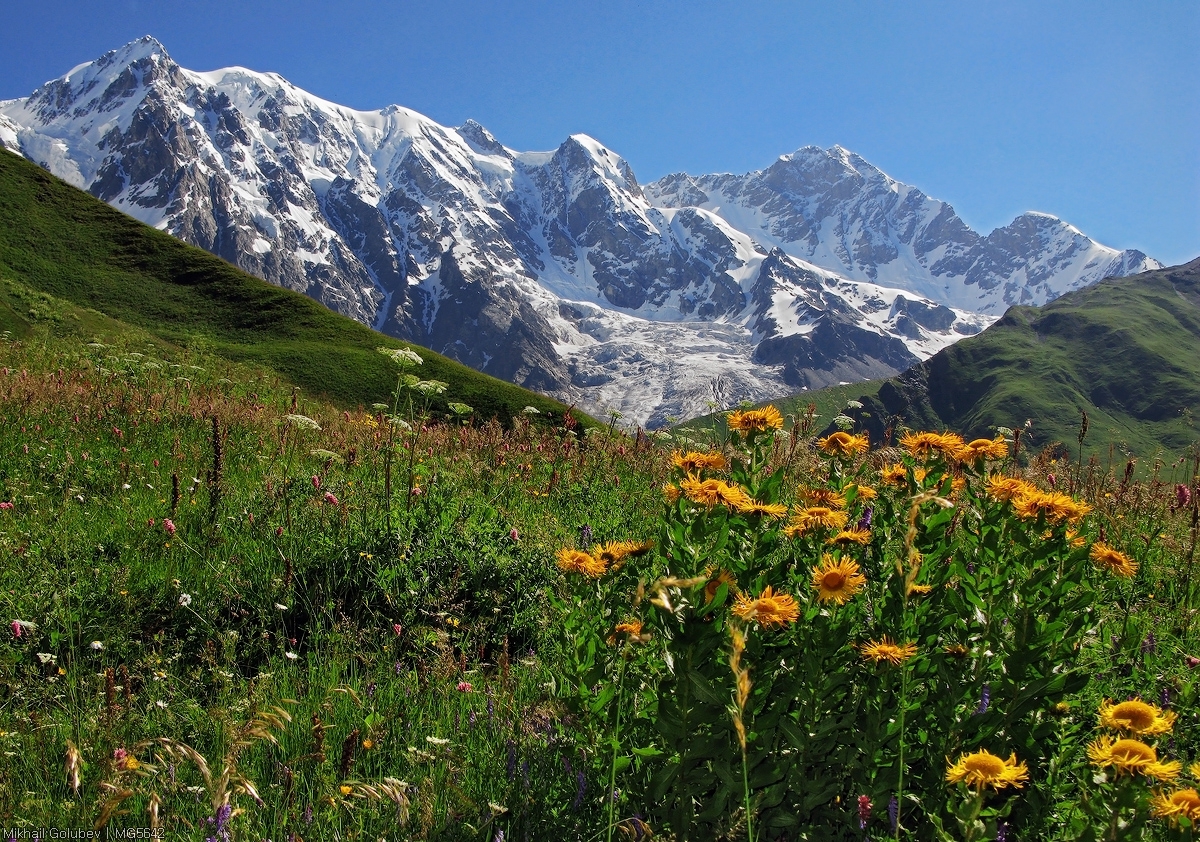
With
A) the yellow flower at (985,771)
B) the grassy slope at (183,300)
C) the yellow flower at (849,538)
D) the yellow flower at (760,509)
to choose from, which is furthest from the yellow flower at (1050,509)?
the grassy slope at (183,300)

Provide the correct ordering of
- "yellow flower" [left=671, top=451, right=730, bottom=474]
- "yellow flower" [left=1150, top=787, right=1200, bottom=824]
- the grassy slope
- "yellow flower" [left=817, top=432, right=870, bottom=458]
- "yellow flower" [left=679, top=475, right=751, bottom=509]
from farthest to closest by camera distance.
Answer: the grassy slope
"yellow flower" [left=817, top=432, right=870, bottom=458]
"yellow flower" [left=671, top=451, right=730, bottom=474]
"yellow flower" [left=679, top=475, right=751, bottom=509]
"yellow flower" [left=1150, top=787, right=1200, bottom=824]

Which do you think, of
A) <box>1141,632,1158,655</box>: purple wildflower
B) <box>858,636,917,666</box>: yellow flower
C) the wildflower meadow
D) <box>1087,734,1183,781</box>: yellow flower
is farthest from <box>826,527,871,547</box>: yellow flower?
<box>1141,632,1158,655</box>: purple wildflower

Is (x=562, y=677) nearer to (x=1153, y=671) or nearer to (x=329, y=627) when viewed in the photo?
(x=329, y=627)

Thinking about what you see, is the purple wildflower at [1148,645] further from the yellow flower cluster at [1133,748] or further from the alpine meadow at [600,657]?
the yellow flower cluster at [1133,748]

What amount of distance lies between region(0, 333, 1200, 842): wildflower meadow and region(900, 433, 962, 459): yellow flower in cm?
2

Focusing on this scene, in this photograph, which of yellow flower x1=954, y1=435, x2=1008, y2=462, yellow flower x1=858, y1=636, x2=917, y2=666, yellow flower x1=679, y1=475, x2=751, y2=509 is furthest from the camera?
yellow flower x1=954, y1=435, x2=1008, y2=462

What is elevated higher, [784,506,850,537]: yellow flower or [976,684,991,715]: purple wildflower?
[784,506,850,537]: yellow flower

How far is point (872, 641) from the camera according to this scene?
2.70 meters

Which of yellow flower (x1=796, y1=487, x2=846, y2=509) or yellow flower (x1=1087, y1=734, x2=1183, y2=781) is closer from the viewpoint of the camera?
yellow flower (x1=1087, y1=734, x2=1183, y2=781)

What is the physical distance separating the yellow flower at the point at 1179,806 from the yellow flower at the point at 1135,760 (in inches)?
2.0

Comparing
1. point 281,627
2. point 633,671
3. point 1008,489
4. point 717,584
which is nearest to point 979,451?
point 1008,489

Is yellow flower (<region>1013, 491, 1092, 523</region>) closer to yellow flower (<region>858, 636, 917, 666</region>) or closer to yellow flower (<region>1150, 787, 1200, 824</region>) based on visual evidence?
yellow flower (<region>858, 636, 917, 666</region>)

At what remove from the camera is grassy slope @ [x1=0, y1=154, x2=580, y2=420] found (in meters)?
25.8

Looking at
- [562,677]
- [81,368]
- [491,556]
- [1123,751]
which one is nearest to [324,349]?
[81,368]
